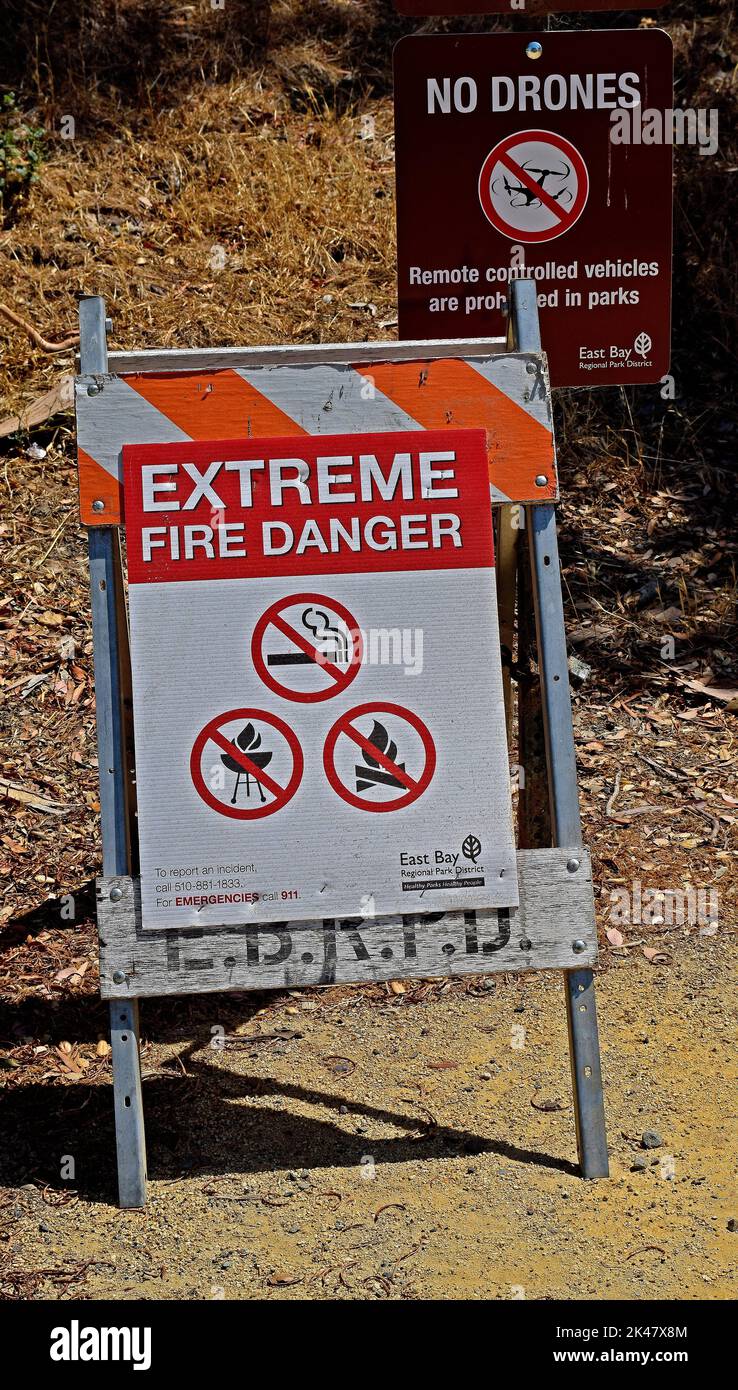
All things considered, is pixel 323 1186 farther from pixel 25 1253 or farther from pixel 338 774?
pixel 338 774

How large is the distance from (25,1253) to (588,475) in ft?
14.8

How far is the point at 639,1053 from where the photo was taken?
149 inches

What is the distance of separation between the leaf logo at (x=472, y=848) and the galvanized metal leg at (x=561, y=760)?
0.66 feet

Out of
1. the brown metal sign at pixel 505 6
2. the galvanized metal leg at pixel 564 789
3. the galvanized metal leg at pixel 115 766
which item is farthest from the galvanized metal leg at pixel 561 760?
the brown metal sign at pixel 505 6

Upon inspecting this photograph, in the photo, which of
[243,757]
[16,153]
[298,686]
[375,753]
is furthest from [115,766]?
[16,153]

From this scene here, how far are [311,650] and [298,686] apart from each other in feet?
0.28

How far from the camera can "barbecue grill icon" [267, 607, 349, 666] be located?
10.3 feet

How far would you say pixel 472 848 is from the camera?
3.16m

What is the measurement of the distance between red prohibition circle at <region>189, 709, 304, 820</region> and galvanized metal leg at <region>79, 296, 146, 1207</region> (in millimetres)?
189

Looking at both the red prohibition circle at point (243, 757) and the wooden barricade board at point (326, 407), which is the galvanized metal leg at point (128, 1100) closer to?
the red prohibition circle at point (243, 757)

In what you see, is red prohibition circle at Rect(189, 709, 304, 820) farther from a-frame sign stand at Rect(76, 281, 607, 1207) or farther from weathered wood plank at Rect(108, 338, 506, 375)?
weathered wood plank at Rect(108, 338, 506, 375)

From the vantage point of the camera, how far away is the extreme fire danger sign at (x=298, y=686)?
3.14m

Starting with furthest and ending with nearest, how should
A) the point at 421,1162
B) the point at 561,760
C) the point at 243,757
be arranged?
the point at 421,1162
the point at 561,760
the point at 243,757

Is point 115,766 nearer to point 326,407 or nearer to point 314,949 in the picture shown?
point 314,949
